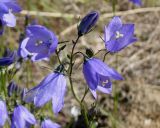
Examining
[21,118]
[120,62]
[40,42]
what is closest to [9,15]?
[40,42]

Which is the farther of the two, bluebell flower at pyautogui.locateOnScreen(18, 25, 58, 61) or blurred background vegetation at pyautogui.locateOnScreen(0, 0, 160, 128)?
blurred background vegetation at pyautogui.locateOnScreen(0, 0, 160, 128)

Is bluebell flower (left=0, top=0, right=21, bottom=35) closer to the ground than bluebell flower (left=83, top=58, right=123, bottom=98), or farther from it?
farther from it

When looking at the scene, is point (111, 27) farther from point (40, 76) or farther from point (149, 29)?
point (149, 29)

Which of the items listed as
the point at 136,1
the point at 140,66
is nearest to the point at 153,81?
the point at 140,66

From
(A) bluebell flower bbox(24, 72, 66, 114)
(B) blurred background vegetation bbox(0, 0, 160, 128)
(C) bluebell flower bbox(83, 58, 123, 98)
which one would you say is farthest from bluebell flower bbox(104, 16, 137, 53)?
(B) blurred background vegetation bbox(0, 0, 160, 128)

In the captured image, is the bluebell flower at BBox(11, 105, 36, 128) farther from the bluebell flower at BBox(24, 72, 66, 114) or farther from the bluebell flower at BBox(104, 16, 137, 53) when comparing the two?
the bluebell flower at BBox(104, 16, 137, 53)

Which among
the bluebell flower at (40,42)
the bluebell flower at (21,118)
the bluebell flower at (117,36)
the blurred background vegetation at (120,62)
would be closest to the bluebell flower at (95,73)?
the bluebell flower at (117,36)
